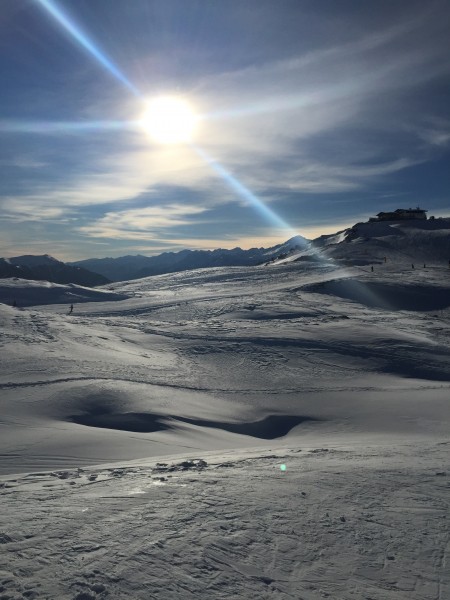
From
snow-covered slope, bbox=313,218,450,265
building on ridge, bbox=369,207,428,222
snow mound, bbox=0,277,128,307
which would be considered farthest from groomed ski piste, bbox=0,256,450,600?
building on ridge, bbox=369,207,428,222

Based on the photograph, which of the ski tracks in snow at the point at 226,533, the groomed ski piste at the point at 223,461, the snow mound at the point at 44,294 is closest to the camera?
the ski tracks in snow at the point at 226,533

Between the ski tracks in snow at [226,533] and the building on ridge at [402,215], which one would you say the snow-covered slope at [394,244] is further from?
the ski tracks in snow at [226,533]

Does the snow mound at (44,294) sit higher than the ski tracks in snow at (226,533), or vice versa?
the snow mound at (44,294)

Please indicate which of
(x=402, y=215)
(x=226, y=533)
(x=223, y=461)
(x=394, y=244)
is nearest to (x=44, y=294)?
(x=223, y=461)

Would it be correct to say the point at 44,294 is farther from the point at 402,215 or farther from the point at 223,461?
the point at 402,215

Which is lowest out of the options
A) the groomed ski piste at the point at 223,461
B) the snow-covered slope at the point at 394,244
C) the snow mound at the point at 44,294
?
the groomed ski piste at the point at 223,461

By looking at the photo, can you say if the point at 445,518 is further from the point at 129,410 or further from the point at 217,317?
the point at 217,317

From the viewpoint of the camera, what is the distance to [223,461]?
22.5ft

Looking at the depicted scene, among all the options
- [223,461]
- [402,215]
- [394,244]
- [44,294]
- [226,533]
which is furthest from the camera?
[402,215]

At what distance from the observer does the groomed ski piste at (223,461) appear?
3.85 meters

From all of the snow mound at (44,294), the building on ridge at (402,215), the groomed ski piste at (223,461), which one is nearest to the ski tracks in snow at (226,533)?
the groomed ski piste at (223,461)

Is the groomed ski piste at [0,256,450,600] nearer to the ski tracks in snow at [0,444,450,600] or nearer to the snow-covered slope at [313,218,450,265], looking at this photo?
the ski tracks in snow at [0,444,450,600]

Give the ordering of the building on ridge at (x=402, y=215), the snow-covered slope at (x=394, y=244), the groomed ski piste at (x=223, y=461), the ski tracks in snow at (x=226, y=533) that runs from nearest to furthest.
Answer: the ski tracks in snow at (x=226, y=533) → the groomed ski piste at (x=223, y=461) → the snow-covered slope at (x=394, y=244) → the building on ridge at (x=402, y=215)

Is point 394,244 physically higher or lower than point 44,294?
higher
